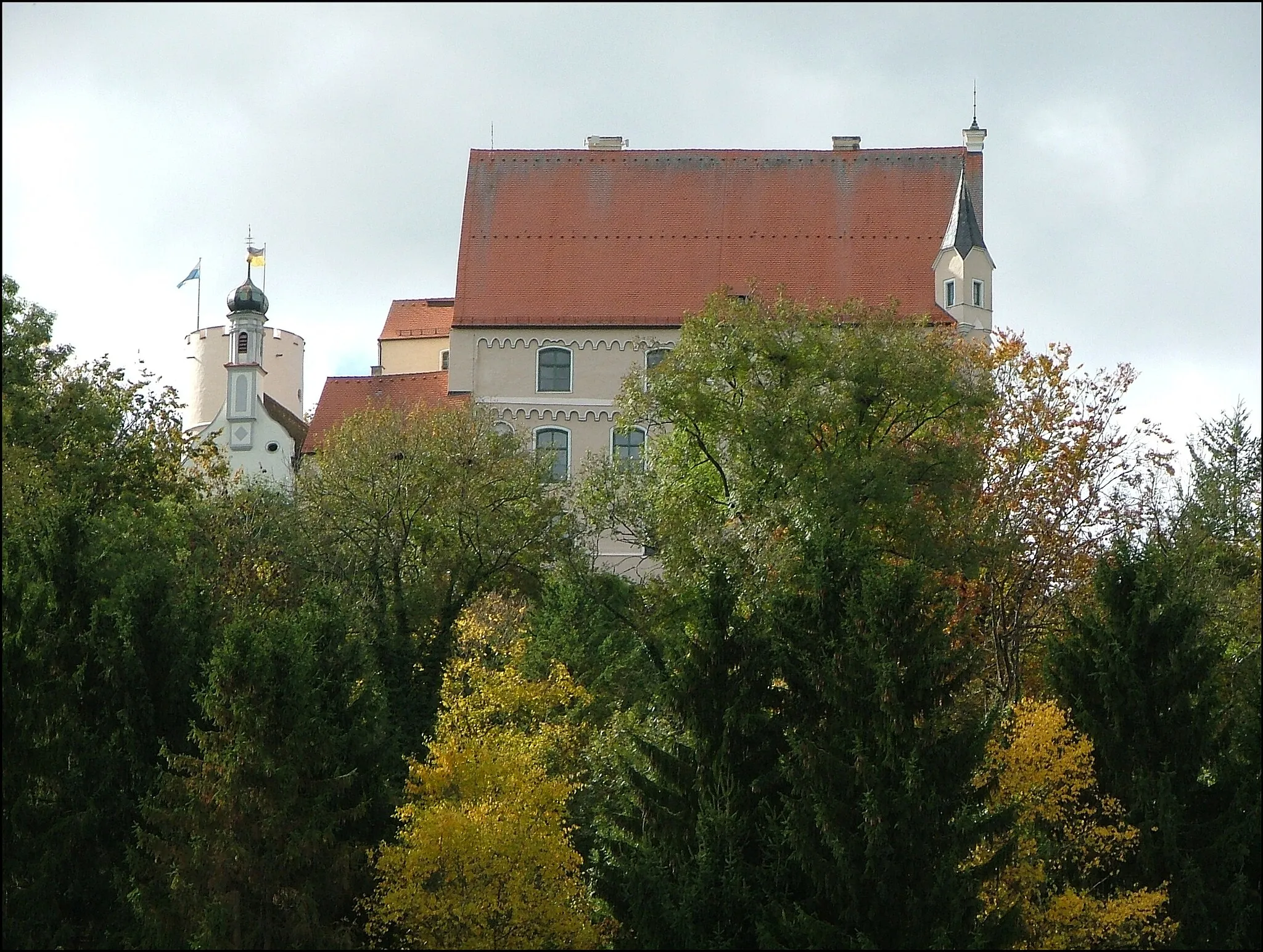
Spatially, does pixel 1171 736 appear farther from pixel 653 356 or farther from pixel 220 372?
pixel 220 372

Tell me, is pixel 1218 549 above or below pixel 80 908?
above

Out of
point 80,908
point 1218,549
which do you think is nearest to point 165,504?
point 80,908

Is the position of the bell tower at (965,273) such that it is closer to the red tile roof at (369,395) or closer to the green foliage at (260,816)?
the red tile roof at (369,395)

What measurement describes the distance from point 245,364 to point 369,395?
523 centimetres

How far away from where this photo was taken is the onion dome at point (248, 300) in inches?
2457

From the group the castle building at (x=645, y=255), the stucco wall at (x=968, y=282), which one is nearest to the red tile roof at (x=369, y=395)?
the castle building at (x=645, y=255)

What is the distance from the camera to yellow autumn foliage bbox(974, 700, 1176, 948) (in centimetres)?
2581

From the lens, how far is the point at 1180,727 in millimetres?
27625

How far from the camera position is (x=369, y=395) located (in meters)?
56.1

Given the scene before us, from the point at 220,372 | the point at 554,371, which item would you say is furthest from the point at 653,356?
the point at 220,372

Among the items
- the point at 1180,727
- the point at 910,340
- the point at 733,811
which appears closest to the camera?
the point at 733,811

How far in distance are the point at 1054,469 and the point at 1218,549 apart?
3685 mm

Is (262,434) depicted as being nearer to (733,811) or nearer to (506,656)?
(506,656)

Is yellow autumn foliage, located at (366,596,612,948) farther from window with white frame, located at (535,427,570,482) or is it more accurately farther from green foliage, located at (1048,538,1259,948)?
window with white frame, located at (535,427,570,482)
